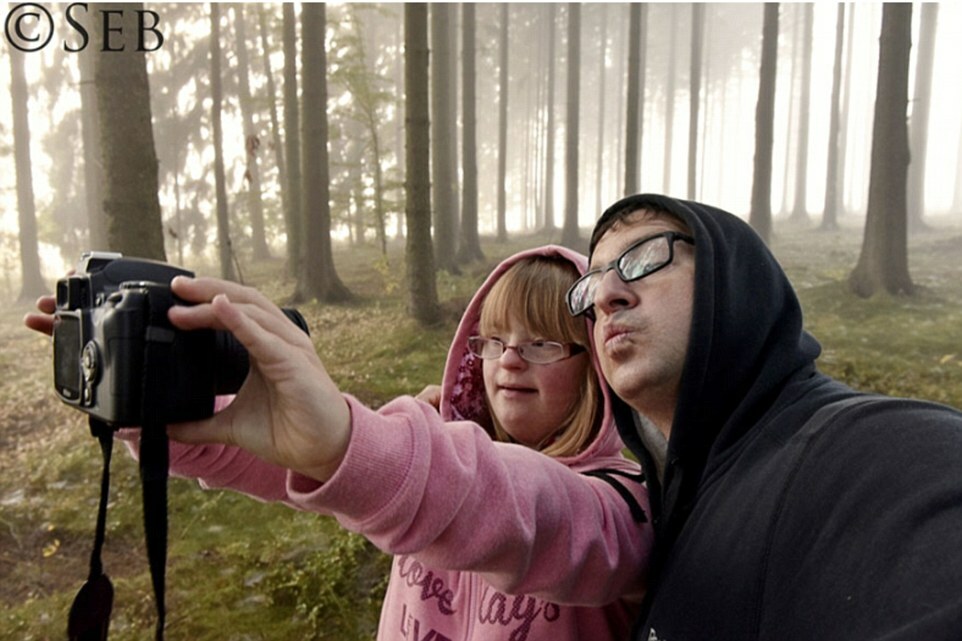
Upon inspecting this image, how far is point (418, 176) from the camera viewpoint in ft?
13.5

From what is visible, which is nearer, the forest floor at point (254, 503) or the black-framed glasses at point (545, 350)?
the black-framed glasses at point (545, 350)

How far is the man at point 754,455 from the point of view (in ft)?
1.84

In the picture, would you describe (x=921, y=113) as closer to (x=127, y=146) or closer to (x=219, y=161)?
(x=127, y=146)

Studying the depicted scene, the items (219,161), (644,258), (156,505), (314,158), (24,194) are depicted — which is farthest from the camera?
→ (24,194)

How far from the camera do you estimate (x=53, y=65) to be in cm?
425

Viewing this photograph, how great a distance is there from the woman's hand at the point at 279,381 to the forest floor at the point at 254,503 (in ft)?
6.57

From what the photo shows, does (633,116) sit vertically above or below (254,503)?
above

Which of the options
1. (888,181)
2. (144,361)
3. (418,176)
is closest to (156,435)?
(144,361)

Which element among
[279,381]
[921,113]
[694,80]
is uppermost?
[694,80]

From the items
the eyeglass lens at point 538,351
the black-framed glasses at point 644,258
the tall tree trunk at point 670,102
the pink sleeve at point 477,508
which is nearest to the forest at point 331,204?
the tall tree trunk at point 670,102

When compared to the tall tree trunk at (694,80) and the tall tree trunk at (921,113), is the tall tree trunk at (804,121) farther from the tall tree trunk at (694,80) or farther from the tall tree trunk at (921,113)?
the tall tree trunk at (921,113)

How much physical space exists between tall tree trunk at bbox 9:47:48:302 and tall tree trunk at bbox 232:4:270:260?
66.0 inches

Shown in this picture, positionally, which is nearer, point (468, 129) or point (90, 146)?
point (90, 146)

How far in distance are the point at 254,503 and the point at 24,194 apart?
168 inches
